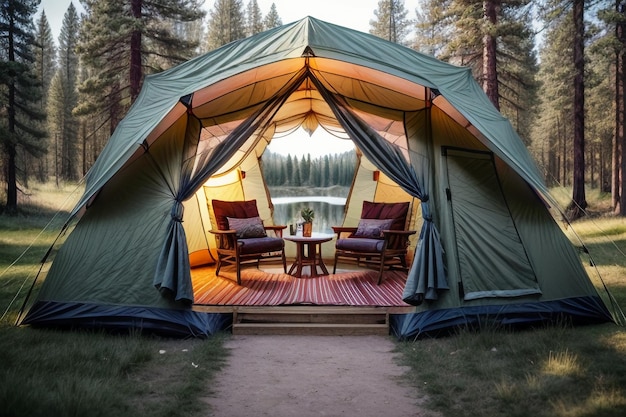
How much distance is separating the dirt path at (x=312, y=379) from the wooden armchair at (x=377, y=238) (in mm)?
1803

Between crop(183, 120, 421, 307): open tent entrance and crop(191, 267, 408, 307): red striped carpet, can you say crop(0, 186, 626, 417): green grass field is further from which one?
crop(183, 120, 421, 307): open tent entrance

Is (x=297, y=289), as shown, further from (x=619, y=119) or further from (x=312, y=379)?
(x=619, y=119)

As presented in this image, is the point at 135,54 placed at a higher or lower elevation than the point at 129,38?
lower

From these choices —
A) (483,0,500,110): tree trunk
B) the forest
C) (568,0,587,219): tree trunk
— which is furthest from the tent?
(568,0,587,219): tree trunk

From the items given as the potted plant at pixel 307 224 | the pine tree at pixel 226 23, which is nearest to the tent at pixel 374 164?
the potted plant at pixel 307 224

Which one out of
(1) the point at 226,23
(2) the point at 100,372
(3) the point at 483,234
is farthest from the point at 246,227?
(1) the point at 226,23

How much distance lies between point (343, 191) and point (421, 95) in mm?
3626

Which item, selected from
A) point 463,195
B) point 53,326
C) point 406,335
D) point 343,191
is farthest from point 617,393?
point 343,191

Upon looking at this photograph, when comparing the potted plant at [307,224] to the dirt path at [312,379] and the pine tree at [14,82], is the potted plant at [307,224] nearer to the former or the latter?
the dirt path at [312,379]

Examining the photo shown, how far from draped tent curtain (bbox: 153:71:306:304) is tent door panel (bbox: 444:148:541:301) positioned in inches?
74.4

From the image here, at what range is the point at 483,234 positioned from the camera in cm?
467

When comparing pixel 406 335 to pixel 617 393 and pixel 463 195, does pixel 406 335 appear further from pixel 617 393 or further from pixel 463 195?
pixel 617 393

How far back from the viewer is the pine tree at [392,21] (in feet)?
78.3

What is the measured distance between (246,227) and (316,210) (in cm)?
188
